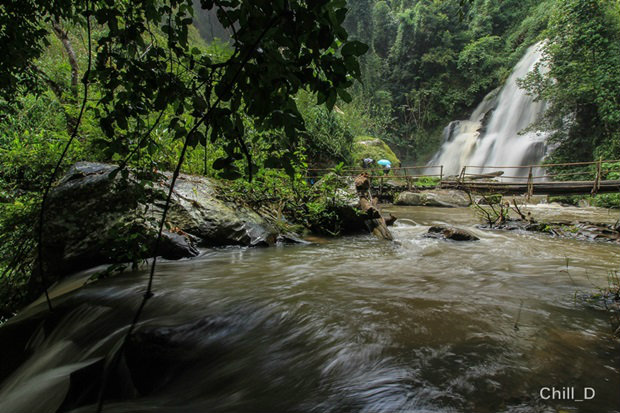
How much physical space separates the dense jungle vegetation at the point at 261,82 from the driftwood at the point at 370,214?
38.4 inches

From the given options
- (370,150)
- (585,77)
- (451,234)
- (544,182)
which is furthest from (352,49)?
(370,150)

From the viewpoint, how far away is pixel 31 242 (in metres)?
3.45

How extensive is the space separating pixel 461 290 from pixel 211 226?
3.64m

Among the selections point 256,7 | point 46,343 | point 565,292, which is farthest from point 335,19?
point 565,292

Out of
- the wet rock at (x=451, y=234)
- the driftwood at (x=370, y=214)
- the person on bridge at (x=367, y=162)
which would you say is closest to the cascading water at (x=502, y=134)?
the person on bridge at (x=367, y=162)

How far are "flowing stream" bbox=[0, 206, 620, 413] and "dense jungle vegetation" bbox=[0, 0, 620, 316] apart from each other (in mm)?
1094

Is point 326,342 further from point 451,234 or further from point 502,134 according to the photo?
point 502,134

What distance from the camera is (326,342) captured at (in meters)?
1.84

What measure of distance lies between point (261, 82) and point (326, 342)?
5.09ft

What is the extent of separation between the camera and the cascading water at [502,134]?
1883 cm

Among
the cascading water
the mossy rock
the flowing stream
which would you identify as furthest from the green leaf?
the cascading water

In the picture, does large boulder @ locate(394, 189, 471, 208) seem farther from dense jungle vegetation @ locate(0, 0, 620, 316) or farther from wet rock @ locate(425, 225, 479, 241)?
wet rock @ locate(425, 225, 479, 241)

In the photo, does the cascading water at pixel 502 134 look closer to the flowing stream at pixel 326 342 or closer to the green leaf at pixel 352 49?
the flowing stream at pixel 326 342

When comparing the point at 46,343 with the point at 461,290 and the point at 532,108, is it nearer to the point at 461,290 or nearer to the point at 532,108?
the point at 461,290
